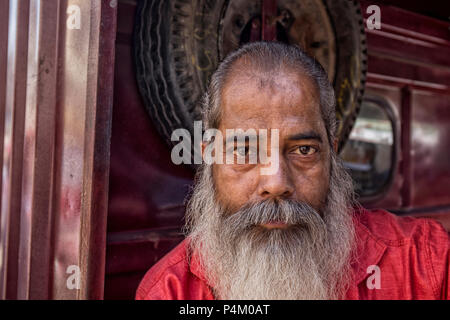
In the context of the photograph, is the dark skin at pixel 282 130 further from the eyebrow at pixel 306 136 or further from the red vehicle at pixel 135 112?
the red vehicle at pixel 135 112

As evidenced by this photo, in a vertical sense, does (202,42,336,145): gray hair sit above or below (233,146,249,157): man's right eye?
above

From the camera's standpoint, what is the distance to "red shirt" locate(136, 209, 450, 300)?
1407 mm

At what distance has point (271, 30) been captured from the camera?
6.53ft

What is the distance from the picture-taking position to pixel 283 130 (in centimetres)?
139

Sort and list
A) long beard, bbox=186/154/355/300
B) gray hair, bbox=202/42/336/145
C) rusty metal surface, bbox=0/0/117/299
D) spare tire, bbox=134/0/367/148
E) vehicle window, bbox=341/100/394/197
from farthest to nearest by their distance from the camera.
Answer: vehicle window, bbox=341/100/394/197, spare tire, bbox=134/0/367/148, gray hair, bbox=202/42/336/145, long beard, bbox=186/154/355/300, rusty metal surface, bbox=0/0/117/299

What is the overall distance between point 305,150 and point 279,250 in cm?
36

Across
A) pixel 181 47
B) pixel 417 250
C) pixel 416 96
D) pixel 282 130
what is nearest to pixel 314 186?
pixel 282 130

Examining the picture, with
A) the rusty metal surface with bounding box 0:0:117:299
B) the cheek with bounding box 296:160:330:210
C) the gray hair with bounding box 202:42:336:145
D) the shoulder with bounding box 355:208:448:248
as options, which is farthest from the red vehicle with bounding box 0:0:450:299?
the shoulder with bounding box 355:208:448:248

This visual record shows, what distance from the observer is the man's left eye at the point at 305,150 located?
1.43 m

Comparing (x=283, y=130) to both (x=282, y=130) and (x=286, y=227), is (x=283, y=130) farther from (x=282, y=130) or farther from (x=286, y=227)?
(x=286, y=227)

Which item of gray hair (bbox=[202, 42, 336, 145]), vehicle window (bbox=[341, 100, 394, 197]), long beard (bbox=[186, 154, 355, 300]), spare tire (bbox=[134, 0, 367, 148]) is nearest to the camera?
long beard (bbox=[186, 154, 355, 300])

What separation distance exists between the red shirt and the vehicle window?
3.37ft

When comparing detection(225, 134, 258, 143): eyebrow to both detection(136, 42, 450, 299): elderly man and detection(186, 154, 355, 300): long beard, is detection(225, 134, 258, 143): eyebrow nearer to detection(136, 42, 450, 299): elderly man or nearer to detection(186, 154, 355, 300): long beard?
detection(136, 42, 450, 299): elderly man

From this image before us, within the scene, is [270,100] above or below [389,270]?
above
